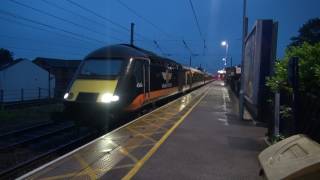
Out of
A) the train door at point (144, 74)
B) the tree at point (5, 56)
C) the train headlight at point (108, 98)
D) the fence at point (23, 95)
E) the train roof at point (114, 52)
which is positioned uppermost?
the tree at point (5, 56)

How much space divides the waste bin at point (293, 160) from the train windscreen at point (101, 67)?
31.5ft

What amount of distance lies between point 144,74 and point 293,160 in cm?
1261

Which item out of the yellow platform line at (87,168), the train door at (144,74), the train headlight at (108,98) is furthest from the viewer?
the train door at (144,74)

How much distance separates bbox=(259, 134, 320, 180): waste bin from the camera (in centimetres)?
500

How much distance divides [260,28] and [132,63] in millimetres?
5246

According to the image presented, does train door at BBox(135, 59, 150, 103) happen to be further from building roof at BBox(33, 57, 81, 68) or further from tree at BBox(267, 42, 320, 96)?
building roof at BBox(33, 57, 81, 68)

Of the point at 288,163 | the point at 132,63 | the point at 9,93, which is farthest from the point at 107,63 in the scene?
the point at 9,93

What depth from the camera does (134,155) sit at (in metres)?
9.47

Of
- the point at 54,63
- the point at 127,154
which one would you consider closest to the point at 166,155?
the point at 127,154

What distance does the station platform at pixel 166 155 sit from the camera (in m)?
7.95

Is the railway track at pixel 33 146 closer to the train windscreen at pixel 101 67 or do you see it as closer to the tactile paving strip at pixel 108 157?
the tactile paving strip at pixel 108 157

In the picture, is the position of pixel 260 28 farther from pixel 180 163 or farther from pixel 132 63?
pixel 180 163

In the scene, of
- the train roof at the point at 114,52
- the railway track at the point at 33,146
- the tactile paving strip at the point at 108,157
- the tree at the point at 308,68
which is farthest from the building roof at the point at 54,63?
the tree at the point at 308,68

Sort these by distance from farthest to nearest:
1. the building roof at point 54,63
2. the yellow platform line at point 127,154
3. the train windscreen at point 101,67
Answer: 1. the building roof at point 54,63
2. the train windscreen at point 101,67
3. the yellow platform line at point 127,154
